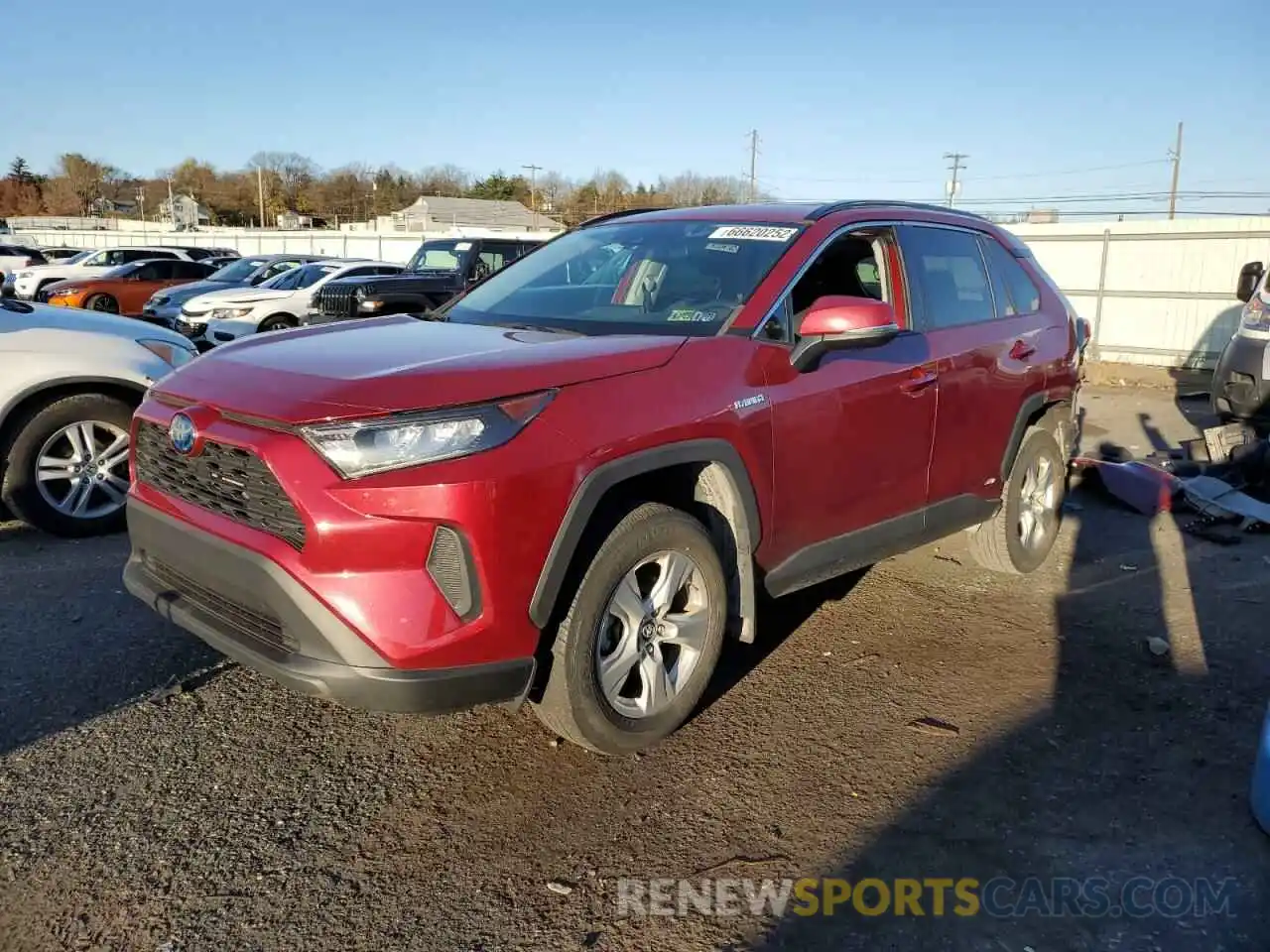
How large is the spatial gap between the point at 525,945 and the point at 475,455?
125cm

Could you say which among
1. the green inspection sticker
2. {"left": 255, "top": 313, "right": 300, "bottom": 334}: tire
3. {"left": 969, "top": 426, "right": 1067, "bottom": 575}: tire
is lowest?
{"left": 969, "top": 426, "right": 1067, "bottom": 575}: tire

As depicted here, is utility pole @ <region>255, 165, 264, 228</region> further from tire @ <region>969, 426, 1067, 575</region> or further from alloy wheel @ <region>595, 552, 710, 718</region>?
alloy wheel @ <region>595, 552, 710, 718</region>

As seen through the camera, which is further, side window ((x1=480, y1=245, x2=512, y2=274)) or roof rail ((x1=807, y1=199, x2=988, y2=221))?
side window ((x1=480, y1=245, x2=512, y2=274))

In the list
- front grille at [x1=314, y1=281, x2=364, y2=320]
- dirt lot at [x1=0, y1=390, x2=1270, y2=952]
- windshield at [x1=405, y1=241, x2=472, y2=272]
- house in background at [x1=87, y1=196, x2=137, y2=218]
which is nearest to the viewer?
dirt lot at [x1=0, y1=390, x2=1270, y2=952]

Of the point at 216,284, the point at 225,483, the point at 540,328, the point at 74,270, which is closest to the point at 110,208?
the point at 74,270

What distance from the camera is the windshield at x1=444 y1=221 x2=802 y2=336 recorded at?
3611mm

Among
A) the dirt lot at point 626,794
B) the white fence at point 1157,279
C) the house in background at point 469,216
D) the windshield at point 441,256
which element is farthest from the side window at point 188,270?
the house in background at point 469,216

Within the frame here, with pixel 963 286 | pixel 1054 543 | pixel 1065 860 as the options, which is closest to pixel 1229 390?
pixel 1054 543

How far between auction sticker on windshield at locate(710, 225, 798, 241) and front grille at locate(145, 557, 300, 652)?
7.59 ft

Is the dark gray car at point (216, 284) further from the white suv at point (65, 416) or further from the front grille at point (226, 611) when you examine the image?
the front grille at point (226, 611)

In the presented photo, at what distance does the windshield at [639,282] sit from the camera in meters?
3.61

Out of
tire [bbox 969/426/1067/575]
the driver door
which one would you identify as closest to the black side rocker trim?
the driver door

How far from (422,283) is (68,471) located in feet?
27.2

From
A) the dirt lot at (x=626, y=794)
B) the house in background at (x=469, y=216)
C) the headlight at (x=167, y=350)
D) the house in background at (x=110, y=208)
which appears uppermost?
the house in background at (x=110, y=208)
